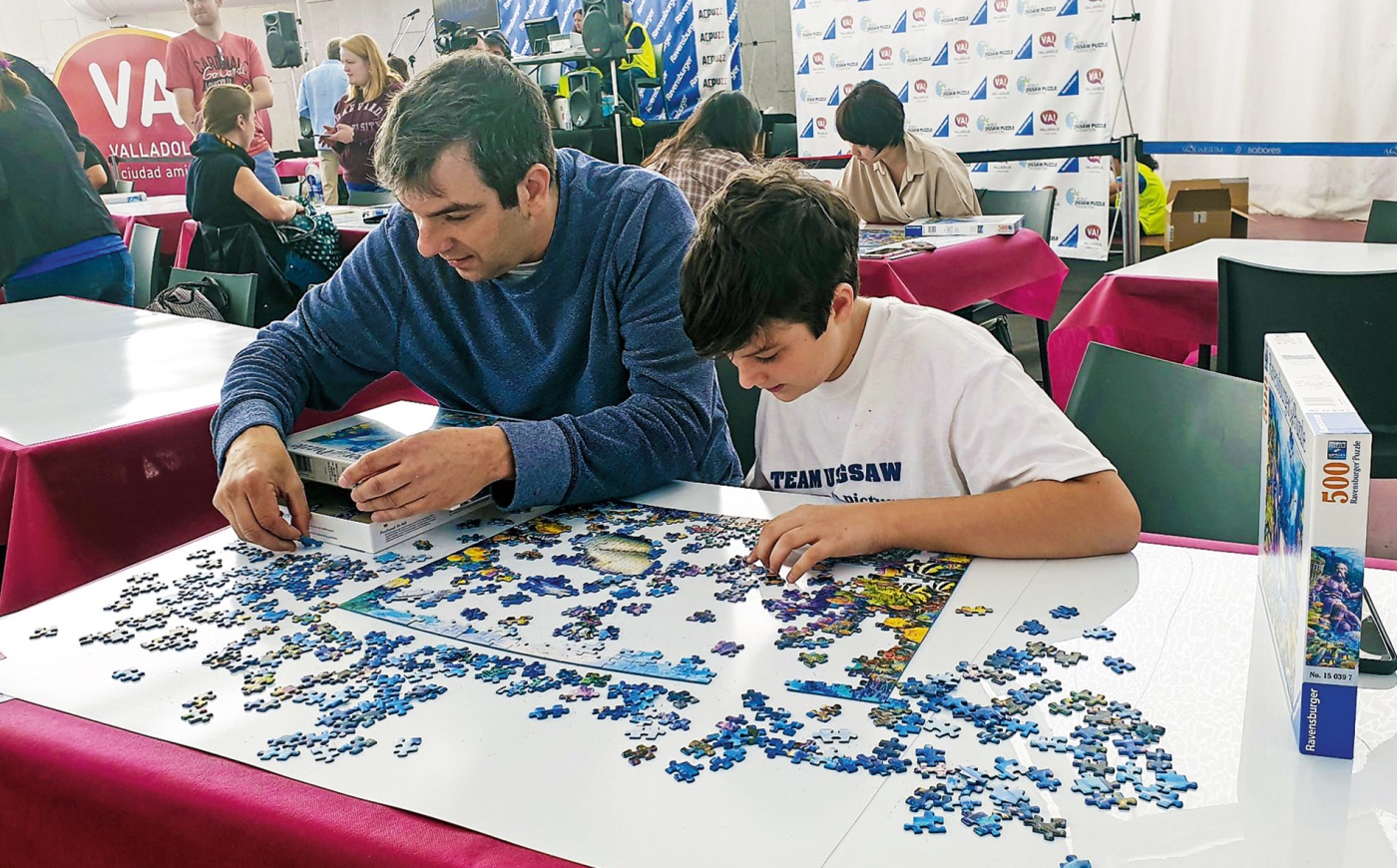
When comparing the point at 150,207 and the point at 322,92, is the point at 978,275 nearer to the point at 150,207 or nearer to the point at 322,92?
the point at 150,207

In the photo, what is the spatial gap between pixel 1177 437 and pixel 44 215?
402 cm

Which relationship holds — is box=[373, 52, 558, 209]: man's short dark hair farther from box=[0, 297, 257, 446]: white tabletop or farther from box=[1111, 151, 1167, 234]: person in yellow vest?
box=[1111, 151, 1167, 234]: person in yellow vest

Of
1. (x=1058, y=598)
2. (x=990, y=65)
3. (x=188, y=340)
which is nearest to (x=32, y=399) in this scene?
(x=188, y=340)

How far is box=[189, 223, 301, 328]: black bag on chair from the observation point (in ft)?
16.8

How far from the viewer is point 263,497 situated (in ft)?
5.34

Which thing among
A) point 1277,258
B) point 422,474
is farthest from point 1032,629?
point 1277,258

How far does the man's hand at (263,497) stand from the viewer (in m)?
1.61

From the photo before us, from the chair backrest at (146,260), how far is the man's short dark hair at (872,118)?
3115 millimetres

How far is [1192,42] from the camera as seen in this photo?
8547 millimetres

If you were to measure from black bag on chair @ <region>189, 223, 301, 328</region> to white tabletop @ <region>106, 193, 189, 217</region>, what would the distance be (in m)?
1.67

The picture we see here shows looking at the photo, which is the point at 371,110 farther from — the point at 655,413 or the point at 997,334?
the point at 655,413

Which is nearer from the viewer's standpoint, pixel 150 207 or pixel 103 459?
pixel 103 459

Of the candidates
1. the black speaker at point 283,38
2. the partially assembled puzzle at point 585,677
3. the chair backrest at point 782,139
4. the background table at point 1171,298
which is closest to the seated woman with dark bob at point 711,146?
the background table at point 1171,298

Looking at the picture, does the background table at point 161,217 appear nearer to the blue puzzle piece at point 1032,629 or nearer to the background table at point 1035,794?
the background table at point 1035,794
